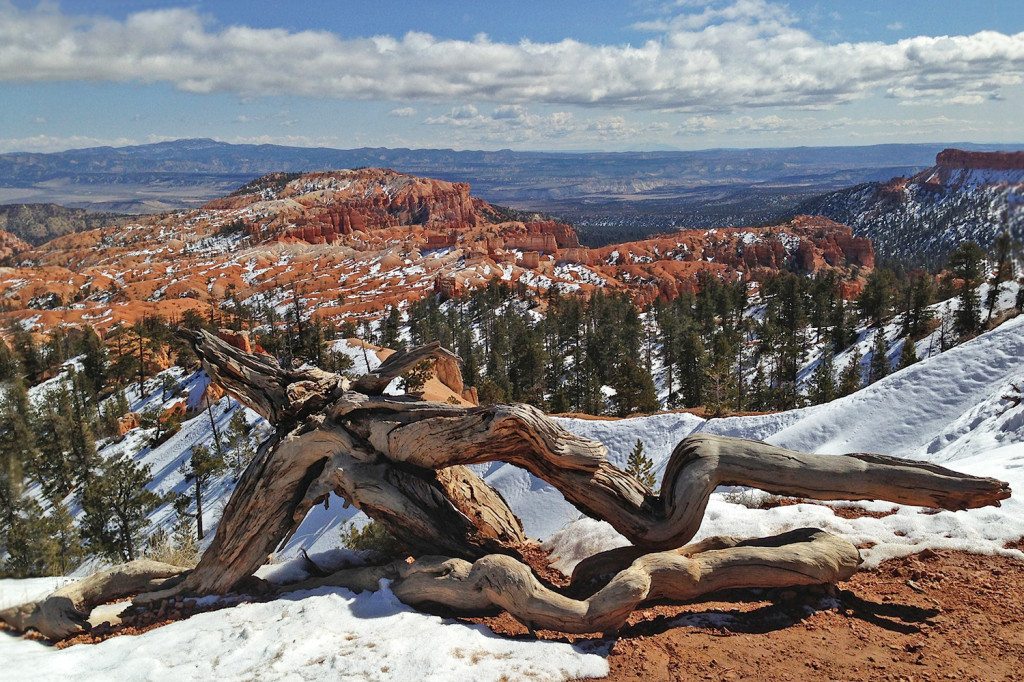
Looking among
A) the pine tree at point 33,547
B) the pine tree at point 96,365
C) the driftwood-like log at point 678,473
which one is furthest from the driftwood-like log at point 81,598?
the pine tree at point 96,365

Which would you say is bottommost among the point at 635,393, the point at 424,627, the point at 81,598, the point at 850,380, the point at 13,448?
the point at 13,448

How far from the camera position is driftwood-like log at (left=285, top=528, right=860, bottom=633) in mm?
6266

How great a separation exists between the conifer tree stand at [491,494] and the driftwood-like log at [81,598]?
20 centimetres

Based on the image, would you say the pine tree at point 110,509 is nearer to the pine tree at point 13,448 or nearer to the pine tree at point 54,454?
the pine tree at point 13,448

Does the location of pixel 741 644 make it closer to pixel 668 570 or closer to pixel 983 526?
pixel 668 570

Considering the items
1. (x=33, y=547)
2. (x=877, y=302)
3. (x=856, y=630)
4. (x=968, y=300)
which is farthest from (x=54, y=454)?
(x=877, y=302)

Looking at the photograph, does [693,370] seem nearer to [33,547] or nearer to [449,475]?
[33,547]

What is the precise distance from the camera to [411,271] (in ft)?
554

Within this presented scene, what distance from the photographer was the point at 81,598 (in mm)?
7805

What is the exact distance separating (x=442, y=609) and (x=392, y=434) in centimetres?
242

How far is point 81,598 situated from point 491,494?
5.53m

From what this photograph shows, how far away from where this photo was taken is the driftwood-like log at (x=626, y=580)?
→ 627 cm

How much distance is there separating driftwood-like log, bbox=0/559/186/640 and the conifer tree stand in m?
0.20

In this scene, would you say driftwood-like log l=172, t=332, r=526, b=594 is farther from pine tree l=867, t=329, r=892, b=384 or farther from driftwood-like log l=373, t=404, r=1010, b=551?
pine tree l=867, t=329, r=892, b=384
